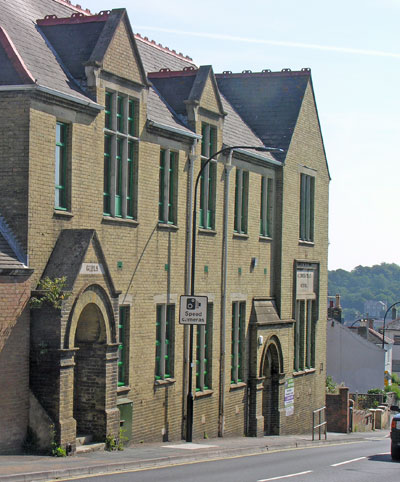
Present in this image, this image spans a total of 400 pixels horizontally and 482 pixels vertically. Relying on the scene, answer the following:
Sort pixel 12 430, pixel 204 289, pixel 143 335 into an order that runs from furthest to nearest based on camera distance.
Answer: pixel 204 289, pixel 143 335, pixel 12 430

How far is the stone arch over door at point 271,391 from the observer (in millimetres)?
33844

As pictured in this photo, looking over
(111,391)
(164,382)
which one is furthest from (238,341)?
(111,391)

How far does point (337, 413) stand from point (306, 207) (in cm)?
1231

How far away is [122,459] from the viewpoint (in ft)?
63.8

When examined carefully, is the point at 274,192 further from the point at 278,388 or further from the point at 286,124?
the point at 278,388

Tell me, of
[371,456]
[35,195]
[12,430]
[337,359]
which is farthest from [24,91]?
[337,359]

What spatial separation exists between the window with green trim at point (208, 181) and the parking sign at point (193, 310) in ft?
15.5

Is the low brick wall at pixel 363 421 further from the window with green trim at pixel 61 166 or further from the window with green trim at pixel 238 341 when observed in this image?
the window with green trim at pixel 61 166

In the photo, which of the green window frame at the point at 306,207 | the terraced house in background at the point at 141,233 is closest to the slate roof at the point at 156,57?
the terraced house in background at the point at 141,233

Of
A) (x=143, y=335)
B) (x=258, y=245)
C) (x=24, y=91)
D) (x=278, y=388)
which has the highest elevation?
(x=24, y=91)

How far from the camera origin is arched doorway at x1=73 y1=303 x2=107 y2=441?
2155 cm

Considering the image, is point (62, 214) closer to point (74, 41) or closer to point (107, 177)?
point (107, 177)

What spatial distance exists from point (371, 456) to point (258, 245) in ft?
30.5

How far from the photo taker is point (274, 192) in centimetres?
3384
